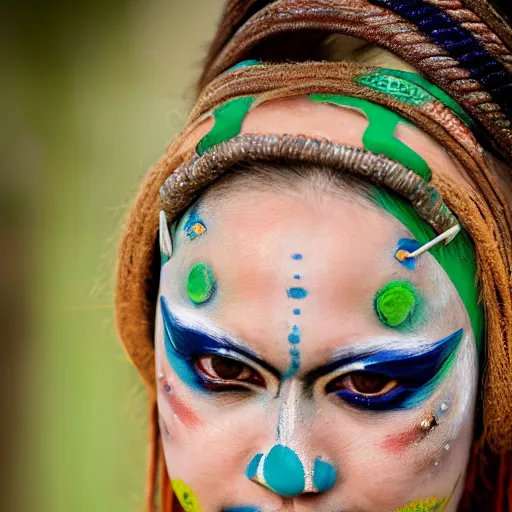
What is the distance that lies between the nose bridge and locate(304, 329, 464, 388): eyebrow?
0.20 feet

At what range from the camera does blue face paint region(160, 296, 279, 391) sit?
118 cm

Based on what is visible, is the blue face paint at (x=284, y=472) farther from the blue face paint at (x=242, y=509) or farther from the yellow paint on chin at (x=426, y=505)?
the yellow paint on chin at (x=426, y=505)

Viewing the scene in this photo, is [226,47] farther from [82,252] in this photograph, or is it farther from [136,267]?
[82,252]

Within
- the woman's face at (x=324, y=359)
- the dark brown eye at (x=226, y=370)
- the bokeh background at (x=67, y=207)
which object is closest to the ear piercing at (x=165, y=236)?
the woman's face at (x=324, y=359)

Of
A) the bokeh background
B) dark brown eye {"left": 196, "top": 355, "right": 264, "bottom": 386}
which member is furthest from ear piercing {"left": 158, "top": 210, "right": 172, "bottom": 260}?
the bokeh background

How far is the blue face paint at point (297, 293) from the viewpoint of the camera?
44.8 inches

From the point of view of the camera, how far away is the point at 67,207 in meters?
2.76

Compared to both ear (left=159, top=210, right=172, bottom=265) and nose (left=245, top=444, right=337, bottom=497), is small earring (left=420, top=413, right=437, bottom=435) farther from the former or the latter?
ear (left=159, top=210, right=172, bottom=265)

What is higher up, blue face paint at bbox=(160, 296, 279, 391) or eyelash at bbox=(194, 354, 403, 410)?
blue face paint at bbox=(160, 296, 279, 391)

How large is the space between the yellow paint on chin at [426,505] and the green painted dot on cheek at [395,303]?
0.29 meters

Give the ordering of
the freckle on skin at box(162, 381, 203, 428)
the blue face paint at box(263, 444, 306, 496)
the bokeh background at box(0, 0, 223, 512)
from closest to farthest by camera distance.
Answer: the blue face paint at box(263, 444, 306, 496) → the freckle on skin at box(162, 381, 203, 428) → the bokeh background at box(0, 0, 223, 512)

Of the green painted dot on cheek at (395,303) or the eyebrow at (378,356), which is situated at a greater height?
the green painted dot on cheek at (395,303)

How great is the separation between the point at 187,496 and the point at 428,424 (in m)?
0.43

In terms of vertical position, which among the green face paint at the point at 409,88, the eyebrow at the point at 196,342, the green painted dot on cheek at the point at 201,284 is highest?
the green face paint at the point at 409,88
